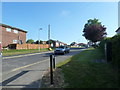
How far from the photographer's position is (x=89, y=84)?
4918mm

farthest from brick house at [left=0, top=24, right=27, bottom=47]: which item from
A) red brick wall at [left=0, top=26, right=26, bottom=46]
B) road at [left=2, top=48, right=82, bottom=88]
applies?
road at [left=2, top=48, right=82, bottom=88]

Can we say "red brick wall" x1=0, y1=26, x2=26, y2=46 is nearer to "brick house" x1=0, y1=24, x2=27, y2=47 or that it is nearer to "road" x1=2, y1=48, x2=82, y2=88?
"brick house" x1=0, y1=24, x2=27, y2=47

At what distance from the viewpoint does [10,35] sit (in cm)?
3909

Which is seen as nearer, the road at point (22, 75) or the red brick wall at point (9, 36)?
the road at point (22, 75)

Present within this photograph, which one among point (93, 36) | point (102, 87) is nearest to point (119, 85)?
point (102, 87)

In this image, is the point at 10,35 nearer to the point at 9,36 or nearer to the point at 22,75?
the point at 9,36

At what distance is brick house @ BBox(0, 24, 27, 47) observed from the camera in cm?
3547

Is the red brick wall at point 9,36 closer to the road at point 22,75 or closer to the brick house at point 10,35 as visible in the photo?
the brick house at point 10,35

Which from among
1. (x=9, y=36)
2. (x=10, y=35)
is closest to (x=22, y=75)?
(x=9, y=36)

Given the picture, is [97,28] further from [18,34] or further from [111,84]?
[111,84]

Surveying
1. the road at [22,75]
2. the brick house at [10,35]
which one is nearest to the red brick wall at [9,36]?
the brick house at [10,35]

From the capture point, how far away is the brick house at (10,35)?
116 feet

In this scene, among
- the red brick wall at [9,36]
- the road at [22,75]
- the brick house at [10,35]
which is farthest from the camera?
the red brick wall at [9,36]

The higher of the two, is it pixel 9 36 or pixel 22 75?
pixel 9 36
